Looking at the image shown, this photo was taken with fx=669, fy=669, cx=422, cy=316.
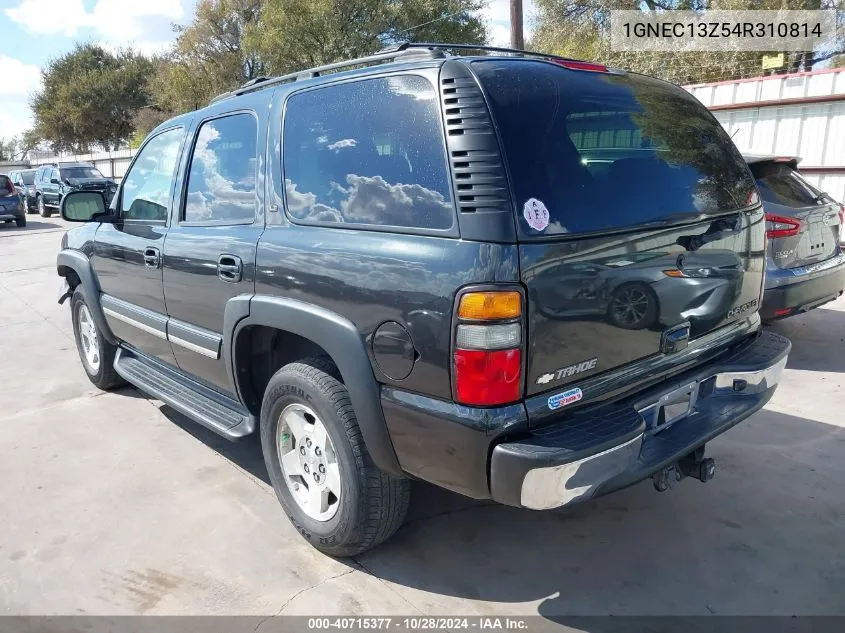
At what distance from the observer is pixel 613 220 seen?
96.2 inches

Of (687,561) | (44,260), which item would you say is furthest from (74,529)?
(44,260)

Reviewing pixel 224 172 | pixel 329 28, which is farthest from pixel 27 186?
pixel 224 172

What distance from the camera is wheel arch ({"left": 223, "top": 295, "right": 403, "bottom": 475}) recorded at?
2.47m

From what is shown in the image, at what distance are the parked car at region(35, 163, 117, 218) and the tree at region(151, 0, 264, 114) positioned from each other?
444 inches

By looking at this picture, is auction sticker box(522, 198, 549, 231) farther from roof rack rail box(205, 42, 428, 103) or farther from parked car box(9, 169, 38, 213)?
parked car box(9, 169, 38, 213)

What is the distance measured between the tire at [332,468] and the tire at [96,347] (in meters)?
2.46

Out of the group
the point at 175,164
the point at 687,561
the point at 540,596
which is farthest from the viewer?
the point at 175,164

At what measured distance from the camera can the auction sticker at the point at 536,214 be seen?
7.24ft

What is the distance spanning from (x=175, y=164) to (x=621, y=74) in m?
2.49

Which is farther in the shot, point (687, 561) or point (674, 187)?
point (687, 561)

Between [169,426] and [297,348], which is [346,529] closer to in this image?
[297,348]

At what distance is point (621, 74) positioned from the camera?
296 centimetres

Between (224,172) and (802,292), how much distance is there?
4362mm

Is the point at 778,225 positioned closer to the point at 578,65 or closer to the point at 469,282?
the point at 578,65
